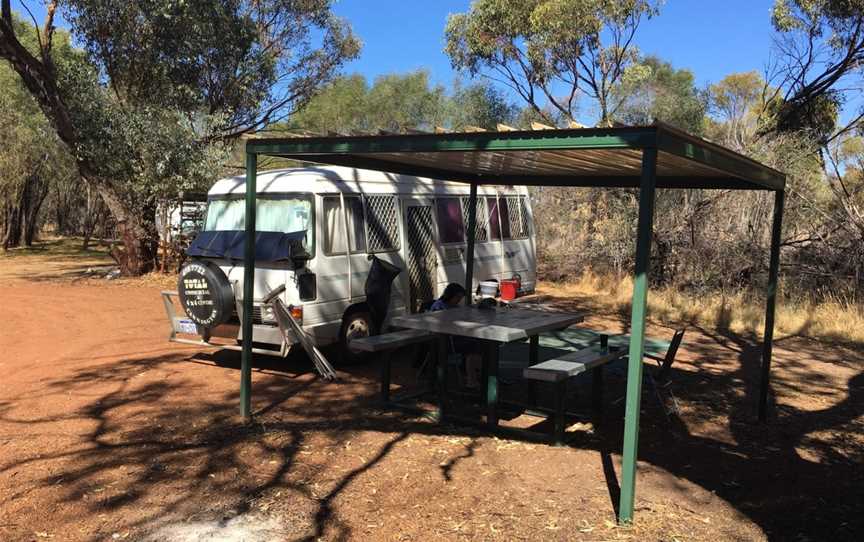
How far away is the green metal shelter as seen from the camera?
13.1 ft

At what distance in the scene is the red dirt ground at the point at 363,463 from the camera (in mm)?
3975

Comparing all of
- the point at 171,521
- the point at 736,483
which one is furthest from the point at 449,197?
the point at 171,521

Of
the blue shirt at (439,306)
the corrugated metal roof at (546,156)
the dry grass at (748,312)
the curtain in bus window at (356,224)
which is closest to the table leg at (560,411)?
the corrugated metal roof at (546,156)

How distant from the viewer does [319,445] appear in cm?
526

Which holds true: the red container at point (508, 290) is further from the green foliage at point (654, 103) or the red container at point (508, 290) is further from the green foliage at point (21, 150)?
the green foliage at point (21, 150)

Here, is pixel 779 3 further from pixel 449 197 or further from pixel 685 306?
pixel 449 197

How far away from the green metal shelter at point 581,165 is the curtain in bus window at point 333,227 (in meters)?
1.05

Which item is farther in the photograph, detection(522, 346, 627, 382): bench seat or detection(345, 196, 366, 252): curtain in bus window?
detection(345, 196, 366, 252): curtain in bus window

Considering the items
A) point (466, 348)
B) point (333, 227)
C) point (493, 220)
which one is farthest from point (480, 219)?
point (466, 348)

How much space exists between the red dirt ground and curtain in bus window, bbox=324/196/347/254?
53.0 inches

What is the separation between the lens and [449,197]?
9617 mm

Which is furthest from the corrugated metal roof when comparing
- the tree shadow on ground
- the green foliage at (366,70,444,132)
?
the green foliage at (366,70,444,132)

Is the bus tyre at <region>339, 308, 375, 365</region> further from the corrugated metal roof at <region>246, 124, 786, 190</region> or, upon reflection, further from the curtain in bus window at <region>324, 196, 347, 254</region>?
the corrugated metal roof at <region>246, 124, 786, 190</region>

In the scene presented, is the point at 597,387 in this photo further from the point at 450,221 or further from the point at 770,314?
the point at 450,221
